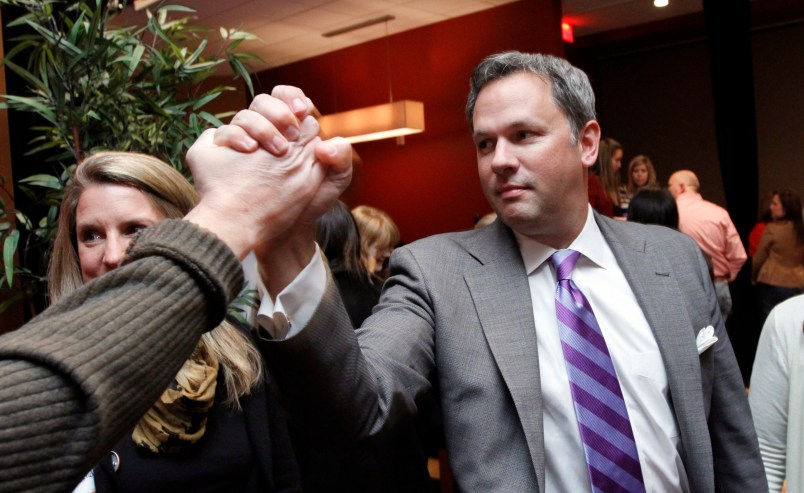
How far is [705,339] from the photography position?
1.61 metres

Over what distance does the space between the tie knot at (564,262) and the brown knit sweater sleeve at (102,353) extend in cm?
109

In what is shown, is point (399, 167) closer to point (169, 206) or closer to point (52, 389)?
point (169, 206)

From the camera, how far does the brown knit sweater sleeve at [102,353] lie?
1.75 feet

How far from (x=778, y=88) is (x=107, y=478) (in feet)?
32.3

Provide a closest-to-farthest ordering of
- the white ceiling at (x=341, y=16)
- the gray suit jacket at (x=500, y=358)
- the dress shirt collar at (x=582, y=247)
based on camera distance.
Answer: the gray suit jacket at (x=500, y=358) < the dress shirt collar at (x=582, y=247) < the white ceiling at (x=341, y=16)

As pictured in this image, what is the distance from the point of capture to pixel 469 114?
183 cm

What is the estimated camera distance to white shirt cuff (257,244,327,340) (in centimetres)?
95

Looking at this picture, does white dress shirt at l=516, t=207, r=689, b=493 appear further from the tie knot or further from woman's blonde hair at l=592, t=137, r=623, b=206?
woman's blonde hair at l=592, t=137, r=623, b=206

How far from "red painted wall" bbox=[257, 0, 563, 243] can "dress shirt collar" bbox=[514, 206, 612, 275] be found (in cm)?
559

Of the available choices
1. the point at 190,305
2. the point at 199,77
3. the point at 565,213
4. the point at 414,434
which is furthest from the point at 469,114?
the point at 190,305

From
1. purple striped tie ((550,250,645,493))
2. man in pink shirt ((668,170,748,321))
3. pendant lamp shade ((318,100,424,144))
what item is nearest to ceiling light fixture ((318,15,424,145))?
pendant lamp shade ((318,100,424,144))

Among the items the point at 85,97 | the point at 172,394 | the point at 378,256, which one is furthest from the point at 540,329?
the point at 378,256

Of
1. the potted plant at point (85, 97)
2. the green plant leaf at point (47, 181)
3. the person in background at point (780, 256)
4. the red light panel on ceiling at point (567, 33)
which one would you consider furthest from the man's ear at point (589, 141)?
the red light panel on ceiling at point (567, 33)

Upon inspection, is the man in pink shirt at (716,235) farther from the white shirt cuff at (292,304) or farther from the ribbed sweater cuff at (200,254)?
the ribbed sweater cuff at (200,254)
